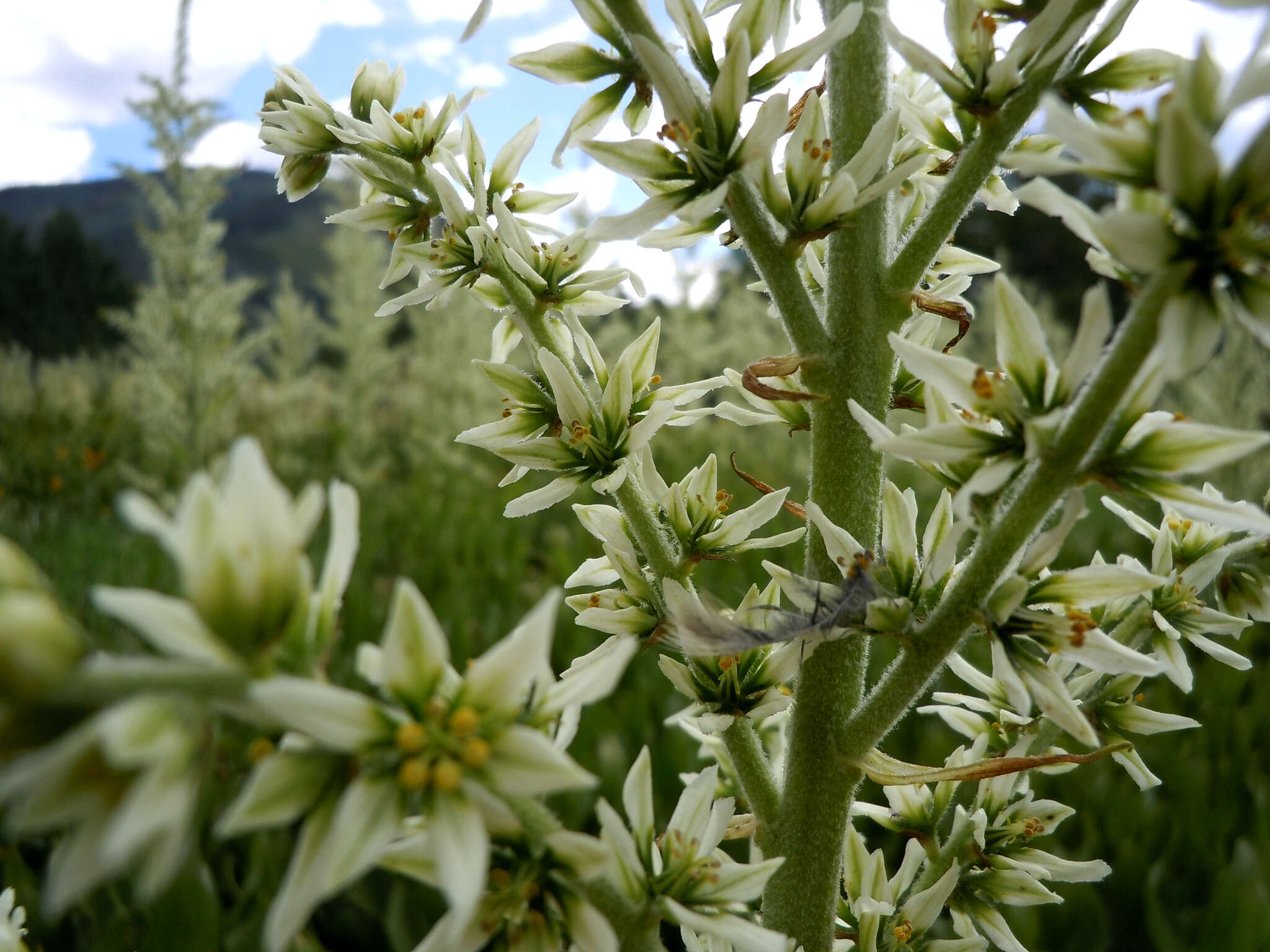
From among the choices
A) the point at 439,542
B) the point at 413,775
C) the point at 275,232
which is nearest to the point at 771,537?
the point at 413,775

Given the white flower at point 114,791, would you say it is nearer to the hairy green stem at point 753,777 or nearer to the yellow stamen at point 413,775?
the yellow stamen at point 413,775

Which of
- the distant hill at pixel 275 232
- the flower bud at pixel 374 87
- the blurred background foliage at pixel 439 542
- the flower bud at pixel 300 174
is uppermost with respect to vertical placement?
the distant hill at pixel 275 232

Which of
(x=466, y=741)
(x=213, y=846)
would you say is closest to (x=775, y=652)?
(x=466, y=741)

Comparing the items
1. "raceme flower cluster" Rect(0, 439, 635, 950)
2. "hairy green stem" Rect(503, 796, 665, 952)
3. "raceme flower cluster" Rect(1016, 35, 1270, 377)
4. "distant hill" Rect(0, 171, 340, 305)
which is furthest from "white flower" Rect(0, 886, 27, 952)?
"distant hill" Rect(0, 171, 340, 305)

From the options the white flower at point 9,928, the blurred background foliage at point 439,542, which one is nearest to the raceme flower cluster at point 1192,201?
the blurred background foliage at point 439,542

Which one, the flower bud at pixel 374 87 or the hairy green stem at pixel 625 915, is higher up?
the flower bud at pixel 374 87

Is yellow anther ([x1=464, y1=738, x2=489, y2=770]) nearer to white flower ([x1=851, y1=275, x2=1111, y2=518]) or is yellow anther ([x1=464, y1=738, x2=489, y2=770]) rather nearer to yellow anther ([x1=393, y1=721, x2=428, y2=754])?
yellow anther ([x1=393, y1=721, x2=428, y2=754])
